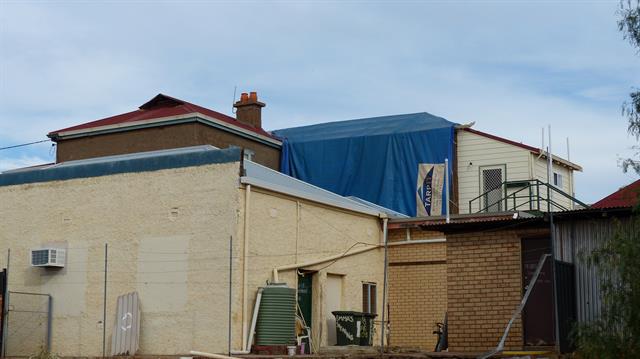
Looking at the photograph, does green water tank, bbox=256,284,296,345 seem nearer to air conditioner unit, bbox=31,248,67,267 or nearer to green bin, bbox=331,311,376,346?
green bin, bbox=331,311,376,346

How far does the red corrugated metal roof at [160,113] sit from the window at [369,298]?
910 centimetres

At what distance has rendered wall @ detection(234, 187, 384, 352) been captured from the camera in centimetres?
2164

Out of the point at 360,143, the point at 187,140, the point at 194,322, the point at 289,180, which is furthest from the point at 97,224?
the point at 360,143

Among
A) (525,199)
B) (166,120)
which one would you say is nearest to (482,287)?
(525,199)

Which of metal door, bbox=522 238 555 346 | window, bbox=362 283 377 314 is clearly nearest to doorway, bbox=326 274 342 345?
window, bbox=362 283 377 314

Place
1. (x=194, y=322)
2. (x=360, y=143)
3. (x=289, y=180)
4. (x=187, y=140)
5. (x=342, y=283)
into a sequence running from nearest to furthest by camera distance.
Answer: (x=194, y=322) < (x=342, y=283) < (x=289, y=180) < (x=187, y=140) < (x=360, y=143)

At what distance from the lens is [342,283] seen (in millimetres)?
24562

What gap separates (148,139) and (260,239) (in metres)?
11.2

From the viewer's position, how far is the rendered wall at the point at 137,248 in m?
21.2

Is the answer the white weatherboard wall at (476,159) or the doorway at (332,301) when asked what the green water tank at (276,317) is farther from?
the white weatherboard wall at (476,159)

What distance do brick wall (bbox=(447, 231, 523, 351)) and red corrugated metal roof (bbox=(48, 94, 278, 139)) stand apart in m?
14.9

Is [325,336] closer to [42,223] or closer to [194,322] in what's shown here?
[194,322]

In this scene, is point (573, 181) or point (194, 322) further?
point (573, 181)

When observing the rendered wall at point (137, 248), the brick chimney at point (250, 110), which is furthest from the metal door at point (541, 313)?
the brick chimney at point (250, 110)
